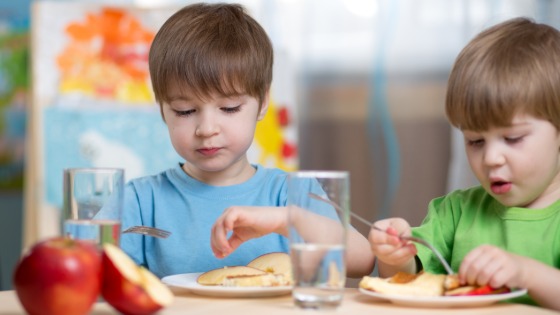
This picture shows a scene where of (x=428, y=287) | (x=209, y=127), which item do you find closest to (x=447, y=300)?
(x=428, y=287)

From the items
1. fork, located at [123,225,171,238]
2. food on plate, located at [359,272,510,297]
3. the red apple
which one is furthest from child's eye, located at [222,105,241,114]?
the red apple

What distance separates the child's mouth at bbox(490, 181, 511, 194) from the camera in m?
1.16

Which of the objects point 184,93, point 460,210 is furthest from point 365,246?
point 184,93

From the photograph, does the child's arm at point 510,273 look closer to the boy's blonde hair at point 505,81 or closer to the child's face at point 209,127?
the boy's blonde hair at point 505,81

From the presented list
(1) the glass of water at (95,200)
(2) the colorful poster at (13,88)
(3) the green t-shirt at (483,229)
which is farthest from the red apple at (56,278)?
(2) the colorful poster at (13,88)

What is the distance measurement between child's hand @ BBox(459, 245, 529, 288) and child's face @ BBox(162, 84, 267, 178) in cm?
52

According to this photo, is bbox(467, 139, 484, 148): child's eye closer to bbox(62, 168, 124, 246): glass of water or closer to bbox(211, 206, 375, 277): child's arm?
bbox(211, 206, 375, 277): child's arm

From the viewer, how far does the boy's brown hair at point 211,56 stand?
1378 mm

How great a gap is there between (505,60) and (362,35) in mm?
1703

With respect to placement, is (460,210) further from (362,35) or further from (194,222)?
(362,35)

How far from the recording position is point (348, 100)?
2.88 m

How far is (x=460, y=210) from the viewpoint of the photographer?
129cm

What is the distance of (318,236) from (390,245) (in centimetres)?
20

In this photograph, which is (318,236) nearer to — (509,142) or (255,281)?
(255,281)
